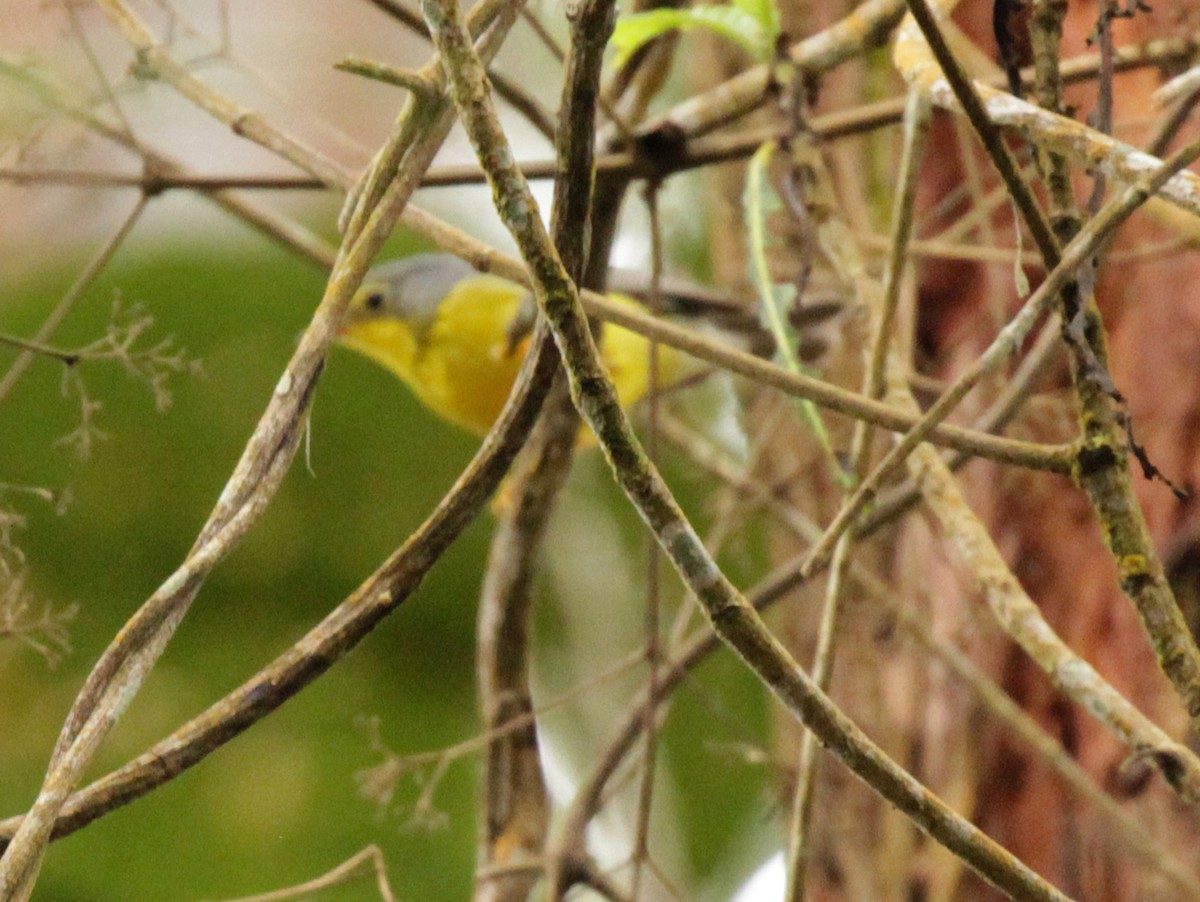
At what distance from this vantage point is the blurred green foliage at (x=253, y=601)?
956 millimetres

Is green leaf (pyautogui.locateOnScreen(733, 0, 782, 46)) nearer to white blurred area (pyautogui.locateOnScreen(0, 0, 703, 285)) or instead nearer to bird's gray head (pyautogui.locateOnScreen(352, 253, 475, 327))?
white blurred area (pyautogui.locateOnScreen(0, 0, 703, 285))

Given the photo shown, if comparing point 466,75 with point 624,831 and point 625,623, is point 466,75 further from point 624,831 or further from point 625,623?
point 625,623

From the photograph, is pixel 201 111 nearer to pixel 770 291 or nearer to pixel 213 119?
pixel 213 119

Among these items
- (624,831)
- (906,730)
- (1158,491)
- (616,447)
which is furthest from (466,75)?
(624,831)

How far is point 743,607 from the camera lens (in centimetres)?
44

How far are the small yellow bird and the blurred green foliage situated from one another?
0.08 metres

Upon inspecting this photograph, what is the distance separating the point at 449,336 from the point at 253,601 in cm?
37

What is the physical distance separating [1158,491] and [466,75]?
37.5 inches

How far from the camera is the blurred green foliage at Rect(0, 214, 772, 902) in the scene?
956 mm

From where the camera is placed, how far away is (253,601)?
1569 millimetres

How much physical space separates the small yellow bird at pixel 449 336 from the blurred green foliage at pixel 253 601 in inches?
3.2

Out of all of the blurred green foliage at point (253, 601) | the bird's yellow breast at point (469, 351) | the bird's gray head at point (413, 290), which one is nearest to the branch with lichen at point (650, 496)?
the blurred green foliage at point (253, 601)

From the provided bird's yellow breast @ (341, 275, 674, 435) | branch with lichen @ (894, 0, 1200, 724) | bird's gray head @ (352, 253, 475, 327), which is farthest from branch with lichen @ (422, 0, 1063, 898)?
bird's gray head @ (352, 253, 475, 327)

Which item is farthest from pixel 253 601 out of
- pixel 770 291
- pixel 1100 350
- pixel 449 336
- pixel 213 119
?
pixel 1100 350
